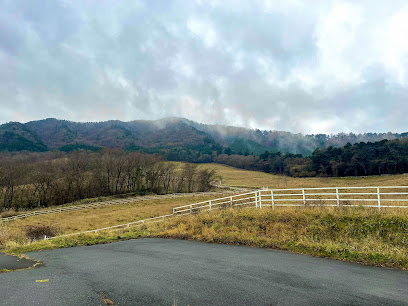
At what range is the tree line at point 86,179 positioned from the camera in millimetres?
53062

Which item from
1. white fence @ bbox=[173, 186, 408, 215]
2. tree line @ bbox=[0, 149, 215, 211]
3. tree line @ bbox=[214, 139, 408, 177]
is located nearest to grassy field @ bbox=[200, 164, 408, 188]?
tree line @ bbox=[214, 139, 408, 177]

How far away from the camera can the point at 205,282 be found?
6.17 m

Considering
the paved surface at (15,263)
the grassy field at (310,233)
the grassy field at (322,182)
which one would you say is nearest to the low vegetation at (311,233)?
the grassy field at (310,233)

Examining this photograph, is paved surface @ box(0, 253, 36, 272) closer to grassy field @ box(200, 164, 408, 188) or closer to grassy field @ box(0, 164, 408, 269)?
grassy field @ box(0, 164, 408, 269)

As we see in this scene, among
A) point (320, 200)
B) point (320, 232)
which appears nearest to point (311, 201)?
point (320, 200)

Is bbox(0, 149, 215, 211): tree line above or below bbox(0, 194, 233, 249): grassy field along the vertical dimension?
above

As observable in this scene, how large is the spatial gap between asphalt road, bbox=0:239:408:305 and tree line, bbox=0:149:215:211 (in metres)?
55.1

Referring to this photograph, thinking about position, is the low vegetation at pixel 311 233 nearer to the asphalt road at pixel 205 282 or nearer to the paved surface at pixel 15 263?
the asphalt road at pixel 205 282

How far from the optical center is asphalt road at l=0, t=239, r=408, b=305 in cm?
519

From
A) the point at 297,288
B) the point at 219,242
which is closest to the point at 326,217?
the point at 219,242

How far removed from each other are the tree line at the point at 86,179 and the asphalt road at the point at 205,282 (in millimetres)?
55051

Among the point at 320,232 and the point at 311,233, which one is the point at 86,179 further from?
the point at 320,232

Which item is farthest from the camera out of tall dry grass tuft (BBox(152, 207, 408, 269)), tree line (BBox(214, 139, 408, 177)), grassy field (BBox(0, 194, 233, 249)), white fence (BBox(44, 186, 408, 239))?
tree line (BBox(214, 139, 408, 177))

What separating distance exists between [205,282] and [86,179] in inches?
2544
